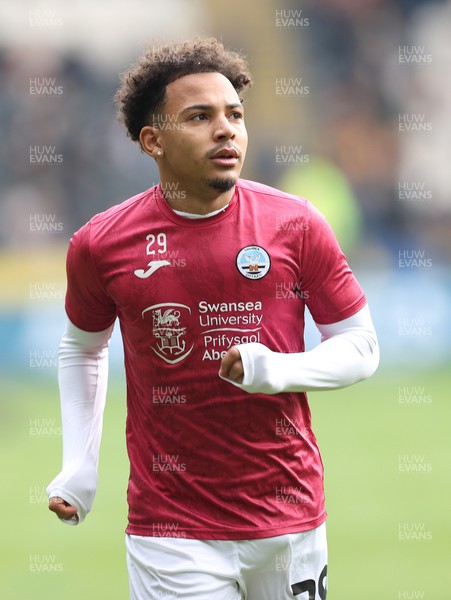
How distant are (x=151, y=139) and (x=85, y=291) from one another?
574 millimetres

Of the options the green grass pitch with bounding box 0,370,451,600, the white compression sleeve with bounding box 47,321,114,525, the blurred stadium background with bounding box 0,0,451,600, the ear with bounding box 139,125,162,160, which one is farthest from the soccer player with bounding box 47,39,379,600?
the blurred stadium background with bounding box 0,0,451,600

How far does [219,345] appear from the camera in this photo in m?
3.47

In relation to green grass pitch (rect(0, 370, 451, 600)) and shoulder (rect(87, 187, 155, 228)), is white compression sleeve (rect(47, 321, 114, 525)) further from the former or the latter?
green grass pitch (rect(0, 370, 451, 600))

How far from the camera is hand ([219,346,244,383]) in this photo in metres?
3.17

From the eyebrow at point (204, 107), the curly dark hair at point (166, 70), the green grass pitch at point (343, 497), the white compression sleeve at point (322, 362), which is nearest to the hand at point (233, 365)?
the white compression sleeve at point (322, 362)

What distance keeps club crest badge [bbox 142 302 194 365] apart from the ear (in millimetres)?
556

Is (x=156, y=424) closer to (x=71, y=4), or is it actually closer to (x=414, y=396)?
(x=414, y=396)

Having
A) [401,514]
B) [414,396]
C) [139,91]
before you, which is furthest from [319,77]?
[139,91]

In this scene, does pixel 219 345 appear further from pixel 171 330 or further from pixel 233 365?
pixel 233 365

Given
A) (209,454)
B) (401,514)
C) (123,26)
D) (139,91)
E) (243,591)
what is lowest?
(401,514)

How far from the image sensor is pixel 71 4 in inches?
687

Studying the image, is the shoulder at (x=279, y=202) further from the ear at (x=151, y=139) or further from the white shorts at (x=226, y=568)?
the white shorts at (x=226, y=568)

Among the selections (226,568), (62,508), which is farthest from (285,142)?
(226,568)

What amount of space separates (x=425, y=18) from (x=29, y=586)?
12.8 meters
